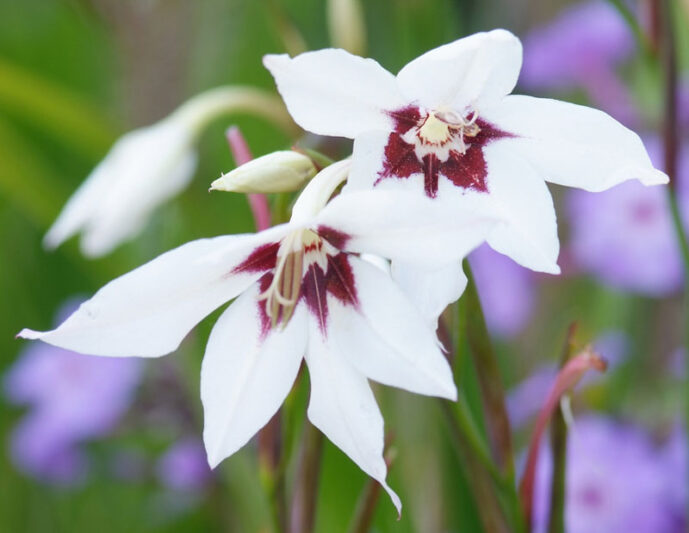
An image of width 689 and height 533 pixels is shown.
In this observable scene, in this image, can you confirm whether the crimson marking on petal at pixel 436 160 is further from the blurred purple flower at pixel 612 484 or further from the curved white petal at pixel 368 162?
the blurred purple flower at pixel 612 484

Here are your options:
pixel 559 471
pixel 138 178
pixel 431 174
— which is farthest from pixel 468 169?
pixel 138 178

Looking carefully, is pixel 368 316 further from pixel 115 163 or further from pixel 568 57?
pixel 568 57

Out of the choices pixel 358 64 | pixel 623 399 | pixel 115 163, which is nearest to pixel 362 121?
pixel 358 64

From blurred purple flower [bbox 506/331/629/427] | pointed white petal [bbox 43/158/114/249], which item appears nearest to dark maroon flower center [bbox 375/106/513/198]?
pointed white petal [bbox 43/158/114/249]

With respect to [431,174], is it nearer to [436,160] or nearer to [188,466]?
[436,160]

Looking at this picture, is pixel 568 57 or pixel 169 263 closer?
pixel 169 263

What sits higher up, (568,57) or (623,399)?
(568,57)
